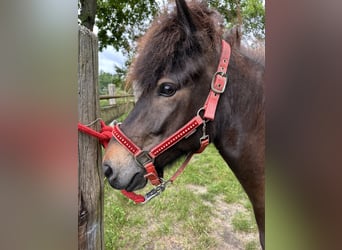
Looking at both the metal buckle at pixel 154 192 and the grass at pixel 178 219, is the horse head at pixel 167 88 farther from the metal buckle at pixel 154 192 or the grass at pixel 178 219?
the grass at pixel 178 219

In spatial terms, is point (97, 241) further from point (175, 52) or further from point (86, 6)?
point (86, 6)

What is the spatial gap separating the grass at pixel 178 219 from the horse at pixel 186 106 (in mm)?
928

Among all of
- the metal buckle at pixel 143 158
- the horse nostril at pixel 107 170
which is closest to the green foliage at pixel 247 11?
the metal buckle at pixel 143 158

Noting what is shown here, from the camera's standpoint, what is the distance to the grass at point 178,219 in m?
1.75

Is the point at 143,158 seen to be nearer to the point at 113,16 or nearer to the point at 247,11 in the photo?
the point at 247,11

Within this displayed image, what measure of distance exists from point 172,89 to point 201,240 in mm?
1358

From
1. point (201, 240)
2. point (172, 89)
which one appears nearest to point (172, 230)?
point (201, 240)

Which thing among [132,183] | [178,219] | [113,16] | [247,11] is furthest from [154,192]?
[113,16]

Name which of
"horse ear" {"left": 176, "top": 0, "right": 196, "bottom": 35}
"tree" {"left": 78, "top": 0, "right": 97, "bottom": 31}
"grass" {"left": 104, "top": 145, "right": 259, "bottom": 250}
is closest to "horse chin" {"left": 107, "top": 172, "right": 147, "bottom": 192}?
"horse ear" {"left": 176, "top": 0, "right": 196, "bottom": 35}
